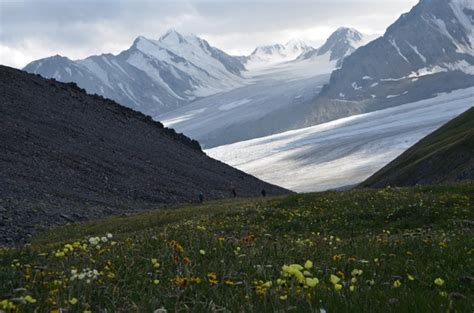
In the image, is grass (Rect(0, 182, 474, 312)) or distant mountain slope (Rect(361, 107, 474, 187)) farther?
distant mountain slope (Rect(361, 107, 474, 187))

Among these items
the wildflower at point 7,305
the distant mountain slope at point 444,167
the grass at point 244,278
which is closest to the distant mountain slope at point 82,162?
the distant mountain slope at point 444,167

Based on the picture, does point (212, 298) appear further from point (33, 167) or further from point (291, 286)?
point (33, 167)

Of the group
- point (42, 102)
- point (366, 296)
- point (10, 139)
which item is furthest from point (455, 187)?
point (42, 102)

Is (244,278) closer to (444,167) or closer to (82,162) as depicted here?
(444,167)

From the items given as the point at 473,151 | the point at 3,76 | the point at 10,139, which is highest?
the point at 3,76

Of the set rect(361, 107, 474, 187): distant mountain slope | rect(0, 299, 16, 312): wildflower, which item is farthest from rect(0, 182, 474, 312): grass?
rect(361, 107, 474, 187): distant mountain slope

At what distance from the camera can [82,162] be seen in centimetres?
→ 7344

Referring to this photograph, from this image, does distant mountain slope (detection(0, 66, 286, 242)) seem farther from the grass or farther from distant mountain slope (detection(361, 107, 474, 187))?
the grass

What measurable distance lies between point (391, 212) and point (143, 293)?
1637 cm

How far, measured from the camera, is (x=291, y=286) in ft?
16.7

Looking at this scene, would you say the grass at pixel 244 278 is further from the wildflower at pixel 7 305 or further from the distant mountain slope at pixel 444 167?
the distant mountain slope at pixel 444 167

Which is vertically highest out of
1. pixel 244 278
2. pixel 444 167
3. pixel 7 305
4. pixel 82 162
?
pixel 82 162

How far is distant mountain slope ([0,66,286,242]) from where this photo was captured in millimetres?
50656

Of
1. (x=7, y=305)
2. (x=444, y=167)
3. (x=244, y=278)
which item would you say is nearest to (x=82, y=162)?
(x=444, y=167)
